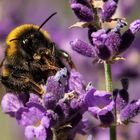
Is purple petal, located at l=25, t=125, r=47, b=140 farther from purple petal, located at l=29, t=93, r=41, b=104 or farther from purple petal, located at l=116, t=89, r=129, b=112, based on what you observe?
purple petal, located at l=116, t=89, r=129, b=112

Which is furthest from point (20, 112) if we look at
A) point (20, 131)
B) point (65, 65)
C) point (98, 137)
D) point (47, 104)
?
point (20, 131)

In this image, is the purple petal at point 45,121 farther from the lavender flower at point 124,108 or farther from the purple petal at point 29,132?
the lavender flower at point 124,108

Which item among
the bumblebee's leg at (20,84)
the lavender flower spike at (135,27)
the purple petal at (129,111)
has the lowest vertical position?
the purple petal at (129,111)

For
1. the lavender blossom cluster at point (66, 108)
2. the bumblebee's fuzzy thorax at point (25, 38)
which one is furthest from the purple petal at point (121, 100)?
the bumblebee's fuzzy thorax at point (25, 38)

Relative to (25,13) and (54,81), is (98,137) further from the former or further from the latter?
(25,13)

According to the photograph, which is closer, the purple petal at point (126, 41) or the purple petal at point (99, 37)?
the purple petal at point (99, 37)

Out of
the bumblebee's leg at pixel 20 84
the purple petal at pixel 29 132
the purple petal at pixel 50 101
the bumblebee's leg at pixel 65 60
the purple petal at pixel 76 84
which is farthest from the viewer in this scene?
the bumblebee's leg at pixel 65 60
